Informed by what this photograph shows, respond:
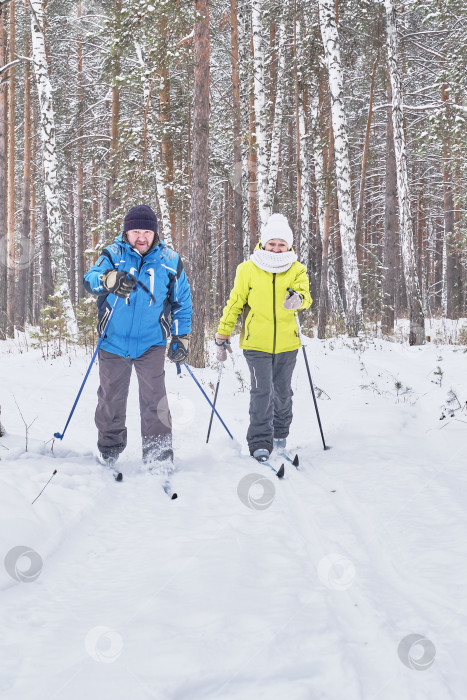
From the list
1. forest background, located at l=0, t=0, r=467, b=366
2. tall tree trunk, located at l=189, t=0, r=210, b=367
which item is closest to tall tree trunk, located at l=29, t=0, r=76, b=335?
forest background, located at l=0, t=0, r=467, b=366

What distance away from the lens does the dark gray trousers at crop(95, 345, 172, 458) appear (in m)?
4.10

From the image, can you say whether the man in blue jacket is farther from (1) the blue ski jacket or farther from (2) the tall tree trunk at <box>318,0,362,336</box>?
(2) the tall tree trunk at <box>318,0,362,336</box>

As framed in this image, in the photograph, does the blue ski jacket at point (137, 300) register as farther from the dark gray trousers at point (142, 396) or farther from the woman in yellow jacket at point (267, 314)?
the woman in yellow jacket at point (267, 314)

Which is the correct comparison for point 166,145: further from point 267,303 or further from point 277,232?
point 267,303

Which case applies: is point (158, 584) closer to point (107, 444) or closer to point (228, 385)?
point (107, 444)

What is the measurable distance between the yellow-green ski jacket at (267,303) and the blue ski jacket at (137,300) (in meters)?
0.69

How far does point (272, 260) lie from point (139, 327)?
1340mm

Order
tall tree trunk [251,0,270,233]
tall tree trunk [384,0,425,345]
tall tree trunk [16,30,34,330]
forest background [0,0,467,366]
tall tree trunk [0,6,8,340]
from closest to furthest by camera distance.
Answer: forest background [0,0,467,366]
tall tree trunk [384,0,425,345]
tall tree trunk [251,0,270,233]
tall tree trunk [0,6,8,340]
tall tree trunk [16,30,34,330]

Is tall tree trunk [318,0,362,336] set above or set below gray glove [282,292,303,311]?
above

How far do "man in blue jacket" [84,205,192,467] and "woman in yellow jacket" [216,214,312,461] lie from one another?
1.97 feet

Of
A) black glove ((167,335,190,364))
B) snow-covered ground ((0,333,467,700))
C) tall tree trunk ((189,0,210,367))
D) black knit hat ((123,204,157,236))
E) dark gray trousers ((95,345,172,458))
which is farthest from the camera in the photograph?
tall tree trunk ((189,0,210,367))

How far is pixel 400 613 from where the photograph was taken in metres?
2.10

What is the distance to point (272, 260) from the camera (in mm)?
4387

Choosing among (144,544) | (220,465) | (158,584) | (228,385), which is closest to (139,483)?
(220,465)
